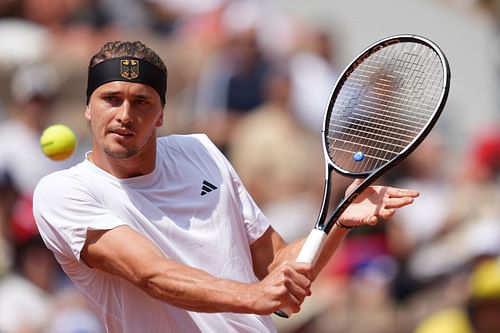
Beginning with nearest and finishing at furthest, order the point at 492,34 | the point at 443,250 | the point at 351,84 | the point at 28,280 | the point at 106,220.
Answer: the point at 106,220
the point at 351,84
the point at 28,280
the point at 443,250
the point at 492,34

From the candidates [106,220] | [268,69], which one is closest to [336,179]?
[268,69]

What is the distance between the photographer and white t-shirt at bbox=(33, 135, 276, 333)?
4992 mm

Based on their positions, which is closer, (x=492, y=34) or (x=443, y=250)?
(x=443, y=250)

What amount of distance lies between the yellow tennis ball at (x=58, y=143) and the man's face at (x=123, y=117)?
0.44 m

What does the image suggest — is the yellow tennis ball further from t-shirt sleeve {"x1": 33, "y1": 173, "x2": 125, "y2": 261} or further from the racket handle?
the racket handle

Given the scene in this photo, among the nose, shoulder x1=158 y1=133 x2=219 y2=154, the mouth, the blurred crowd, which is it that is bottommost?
the blurred crowd

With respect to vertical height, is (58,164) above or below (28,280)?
above

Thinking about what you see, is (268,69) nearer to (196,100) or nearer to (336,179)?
(196,100)

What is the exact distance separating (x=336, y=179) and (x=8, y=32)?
363 cm

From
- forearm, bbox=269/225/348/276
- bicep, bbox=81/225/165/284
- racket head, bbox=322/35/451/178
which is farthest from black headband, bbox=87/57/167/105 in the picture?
forearm, bbox=269/225/348/276

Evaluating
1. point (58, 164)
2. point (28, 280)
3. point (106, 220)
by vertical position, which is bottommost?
point (28, 280)

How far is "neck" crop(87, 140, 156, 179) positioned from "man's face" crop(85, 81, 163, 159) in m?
0.05

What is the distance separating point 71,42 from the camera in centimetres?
1131

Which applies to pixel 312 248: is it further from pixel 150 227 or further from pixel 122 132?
pixel 122 132
